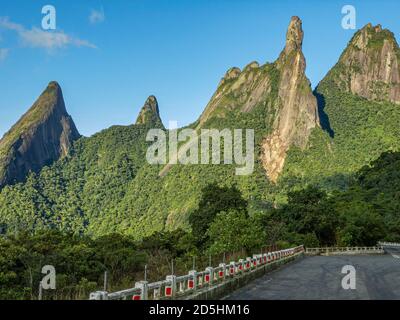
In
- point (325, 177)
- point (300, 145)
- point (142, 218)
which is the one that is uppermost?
point (300, 145)

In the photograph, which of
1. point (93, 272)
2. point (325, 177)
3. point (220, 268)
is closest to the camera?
point (220, 268)

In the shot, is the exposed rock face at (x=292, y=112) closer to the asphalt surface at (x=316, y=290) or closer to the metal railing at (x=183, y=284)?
the asphalt surface at (x=316, y=290)

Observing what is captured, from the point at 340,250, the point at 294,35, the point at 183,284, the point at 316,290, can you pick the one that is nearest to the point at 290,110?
the point at 294,35

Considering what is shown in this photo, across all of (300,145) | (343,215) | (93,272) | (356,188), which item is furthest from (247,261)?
(300,145)

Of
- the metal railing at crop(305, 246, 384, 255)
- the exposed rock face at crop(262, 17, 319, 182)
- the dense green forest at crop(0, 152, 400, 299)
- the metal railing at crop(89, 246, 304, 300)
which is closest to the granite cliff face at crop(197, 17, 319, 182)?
the exposed rock face at crop(262, 17, 319, 182)

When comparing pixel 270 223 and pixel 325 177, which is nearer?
pixel 270 223

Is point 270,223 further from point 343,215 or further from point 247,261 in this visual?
point 247,261
